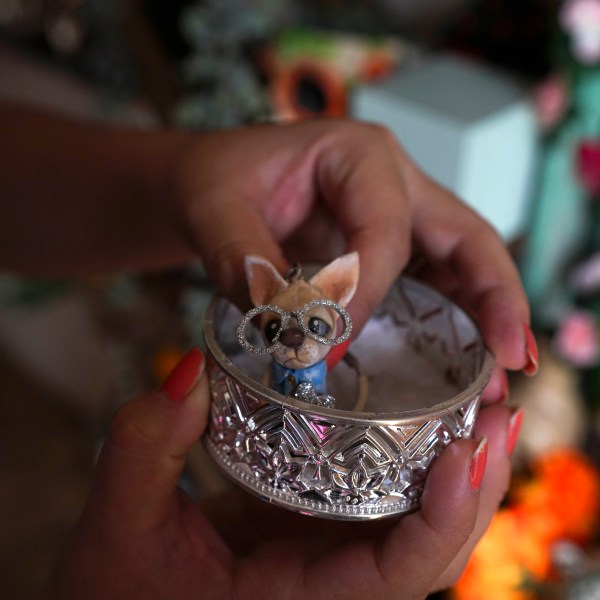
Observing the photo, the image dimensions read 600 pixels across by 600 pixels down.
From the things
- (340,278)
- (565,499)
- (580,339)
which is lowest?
(565,499)

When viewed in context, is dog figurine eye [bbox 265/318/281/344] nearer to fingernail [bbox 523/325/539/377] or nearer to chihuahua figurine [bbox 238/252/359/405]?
chihuahua figurine [bbox 238/252/359/405]

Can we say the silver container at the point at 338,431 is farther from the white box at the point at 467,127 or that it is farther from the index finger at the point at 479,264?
the white box at the point at 467,127

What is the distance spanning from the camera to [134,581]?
55 cm

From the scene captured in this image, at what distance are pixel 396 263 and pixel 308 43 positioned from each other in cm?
80

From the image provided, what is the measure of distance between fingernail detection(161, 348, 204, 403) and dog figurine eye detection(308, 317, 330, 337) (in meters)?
0.09

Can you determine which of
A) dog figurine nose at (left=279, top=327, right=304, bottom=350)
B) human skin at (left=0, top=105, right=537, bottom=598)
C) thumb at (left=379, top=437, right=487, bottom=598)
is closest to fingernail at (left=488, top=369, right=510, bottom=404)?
human skin at (left=0, top=105, right=537, bottom=598)

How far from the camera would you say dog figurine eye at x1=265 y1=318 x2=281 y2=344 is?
47 centimetres

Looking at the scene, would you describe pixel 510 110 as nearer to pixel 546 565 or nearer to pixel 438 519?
pixel 546 565

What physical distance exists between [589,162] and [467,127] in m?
0.19

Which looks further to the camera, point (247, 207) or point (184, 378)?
point (247, 207)

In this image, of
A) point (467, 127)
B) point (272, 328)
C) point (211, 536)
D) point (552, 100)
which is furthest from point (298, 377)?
point (552, 100)

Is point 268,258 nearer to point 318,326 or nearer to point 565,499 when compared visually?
point 318,326

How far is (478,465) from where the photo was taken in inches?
19.9

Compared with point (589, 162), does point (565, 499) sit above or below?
below
